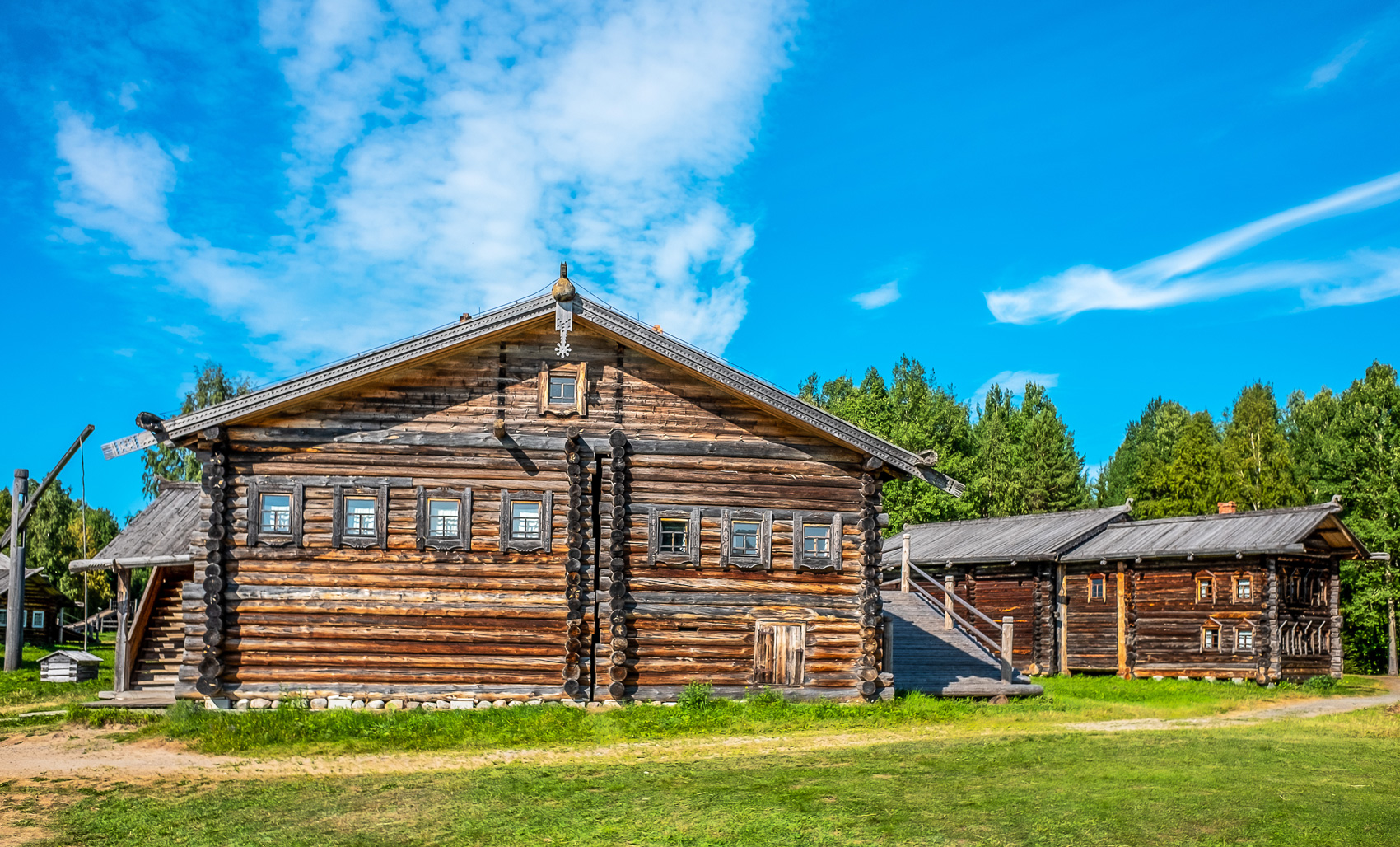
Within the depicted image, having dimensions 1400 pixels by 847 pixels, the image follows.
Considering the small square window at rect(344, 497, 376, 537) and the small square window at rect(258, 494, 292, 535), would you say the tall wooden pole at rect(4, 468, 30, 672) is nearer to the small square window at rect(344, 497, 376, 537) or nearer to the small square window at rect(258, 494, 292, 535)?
the small square window at rect(258, 494, 292, 535)

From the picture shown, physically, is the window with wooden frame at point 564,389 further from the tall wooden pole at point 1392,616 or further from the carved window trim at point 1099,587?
the tall wooden pole at point 1392,616

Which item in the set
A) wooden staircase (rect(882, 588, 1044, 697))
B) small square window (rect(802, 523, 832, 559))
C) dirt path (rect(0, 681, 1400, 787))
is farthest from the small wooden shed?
wooden staircase (rect(882, 588, 1044, 697))

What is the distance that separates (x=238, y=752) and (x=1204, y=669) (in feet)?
102

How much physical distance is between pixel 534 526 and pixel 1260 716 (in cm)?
1753

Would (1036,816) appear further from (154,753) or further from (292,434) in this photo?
(292,434)

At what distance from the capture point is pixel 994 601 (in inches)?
1592

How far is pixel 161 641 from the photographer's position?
2403 centimetres

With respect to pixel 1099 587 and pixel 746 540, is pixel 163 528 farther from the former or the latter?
pixel 1099 587

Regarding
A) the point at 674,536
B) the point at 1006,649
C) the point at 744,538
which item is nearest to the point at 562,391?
the point at 674,536

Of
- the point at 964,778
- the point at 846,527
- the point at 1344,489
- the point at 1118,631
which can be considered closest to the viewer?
the point at 964,778

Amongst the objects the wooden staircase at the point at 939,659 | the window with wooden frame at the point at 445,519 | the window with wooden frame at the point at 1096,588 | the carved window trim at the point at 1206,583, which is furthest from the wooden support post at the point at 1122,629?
the window with wooden frame at the point at 445,519

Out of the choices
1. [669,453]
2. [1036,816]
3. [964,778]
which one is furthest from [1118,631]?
[1036,816]

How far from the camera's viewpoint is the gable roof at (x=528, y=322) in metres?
19.5

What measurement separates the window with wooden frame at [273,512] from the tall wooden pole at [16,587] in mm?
15211
